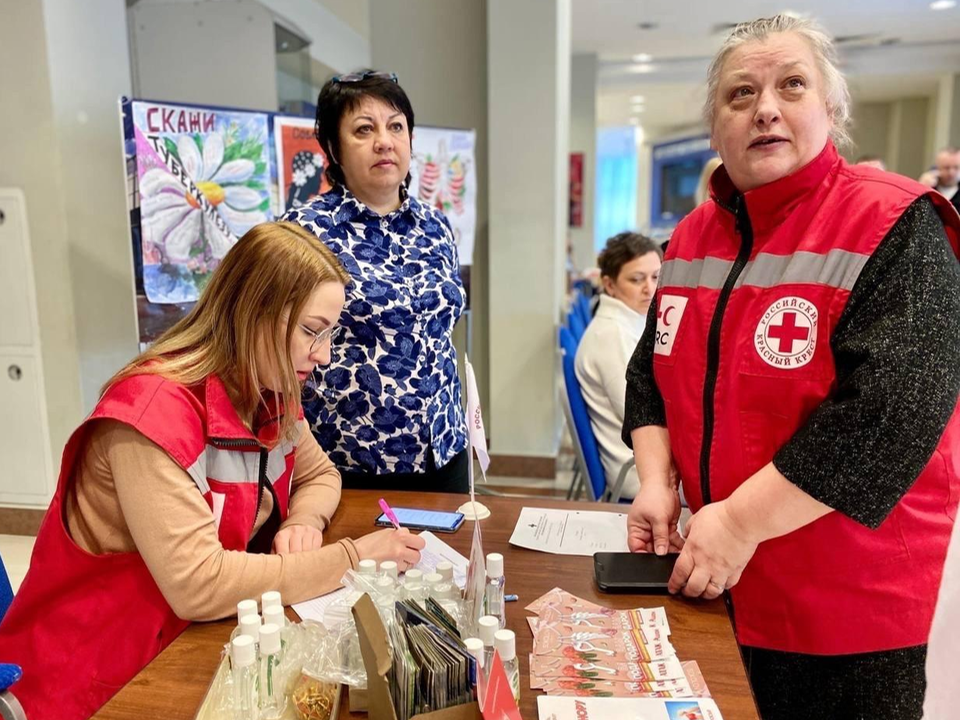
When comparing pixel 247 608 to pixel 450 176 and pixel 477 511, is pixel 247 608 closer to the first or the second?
pixel 477 511

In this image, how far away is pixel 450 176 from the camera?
362 centimetres

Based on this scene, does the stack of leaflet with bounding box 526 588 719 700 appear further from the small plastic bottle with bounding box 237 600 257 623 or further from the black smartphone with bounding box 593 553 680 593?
the small plastic bottle with bounding box 237 600 257 623

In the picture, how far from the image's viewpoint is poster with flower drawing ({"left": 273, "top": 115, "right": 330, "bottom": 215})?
290 cm

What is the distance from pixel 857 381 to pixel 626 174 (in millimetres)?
14401

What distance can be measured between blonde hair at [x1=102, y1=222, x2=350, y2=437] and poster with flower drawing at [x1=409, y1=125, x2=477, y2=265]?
2.39m

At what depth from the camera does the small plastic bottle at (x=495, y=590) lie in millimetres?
960

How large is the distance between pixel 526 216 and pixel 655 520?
9.31 feet

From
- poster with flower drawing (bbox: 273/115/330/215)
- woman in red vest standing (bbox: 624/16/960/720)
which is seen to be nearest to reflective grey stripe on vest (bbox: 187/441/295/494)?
woman in red vest standing (bbox: 624/16/960/720)

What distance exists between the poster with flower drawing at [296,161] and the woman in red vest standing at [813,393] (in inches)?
86.1

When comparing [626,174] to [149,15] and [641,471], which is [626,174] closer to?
[149,15]

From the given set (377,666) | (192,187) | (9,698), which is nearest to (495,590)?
(377,666)

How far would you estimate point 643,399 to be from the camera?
1.22 meters

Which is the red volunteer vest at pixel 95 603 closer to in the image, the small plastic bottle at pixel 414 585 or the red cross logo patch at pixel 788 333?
the small plastic bottle at pixel 414 585

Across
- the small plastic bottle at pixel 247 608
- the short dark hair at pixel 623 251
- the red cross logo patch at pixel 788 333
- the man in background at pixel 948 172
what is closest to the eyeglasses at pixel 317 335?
the small plastic bottle at pixel 247 608
